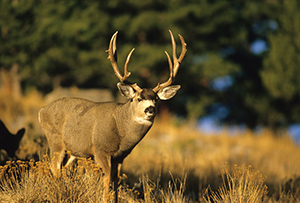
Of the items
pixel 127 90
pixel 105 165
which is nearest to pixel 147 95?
pixel 127 90

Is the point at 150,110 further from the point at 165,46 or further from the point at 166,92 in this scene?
the point at 165,46

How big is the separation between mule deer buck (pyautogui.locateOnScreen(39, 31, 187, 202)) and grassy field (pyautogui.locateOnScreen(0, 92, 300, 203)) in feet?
0.60

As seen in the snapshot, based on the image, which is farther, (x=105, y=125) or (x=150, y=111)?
(x=105, y=125)

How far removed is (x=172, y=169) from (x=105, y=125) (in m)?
3.14

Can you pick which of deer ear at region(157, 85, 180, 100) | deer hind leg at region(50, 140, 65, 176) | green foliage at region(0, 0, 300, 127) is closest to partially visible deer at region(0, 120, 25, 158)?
deer hind leg at region(50, 140, 65, 176)

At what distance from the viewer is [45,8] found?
15.0m

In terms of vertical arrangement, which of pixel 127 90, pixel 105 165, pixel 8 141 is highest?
pixel 127 90

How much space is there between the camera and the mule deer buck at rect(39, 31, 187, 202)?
4.52 meters

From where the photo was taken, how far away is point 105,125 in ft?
15.2

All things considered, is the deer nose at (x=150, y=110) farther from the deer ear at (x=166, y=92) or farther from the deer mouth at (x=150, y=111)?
the deer ear at (x=166, y=92)

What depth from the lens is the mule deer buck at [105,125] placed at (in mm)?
4523

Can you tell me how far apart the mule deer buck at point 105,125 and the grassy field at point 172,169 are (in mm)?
182

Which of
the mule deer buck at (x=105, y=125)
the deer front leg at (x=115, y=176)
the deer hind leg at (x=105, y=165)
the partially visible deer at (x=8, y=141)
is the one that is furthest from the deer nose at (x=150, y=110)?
the partially visible deer at (x=8, y=141)

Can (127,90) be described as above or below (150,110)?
above
